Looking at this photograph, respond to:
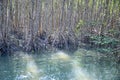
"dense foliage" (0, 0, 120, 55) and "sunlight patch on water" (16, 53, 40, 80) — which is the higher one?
"dense foliage" (0, 0, 120, 55)

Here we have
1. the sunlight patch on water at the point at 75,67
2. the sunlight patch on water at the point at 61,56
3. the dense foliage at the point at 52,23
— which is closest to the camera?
the sunlight patch on water at the point at 75,67

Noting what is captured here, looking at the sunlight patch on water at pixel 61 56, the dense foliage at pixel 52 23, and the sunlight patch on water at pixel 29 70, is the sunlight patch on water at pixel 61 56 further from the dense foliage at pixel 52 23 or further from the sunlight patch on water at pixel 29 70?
the sunlight patch on water at pixel 29 70

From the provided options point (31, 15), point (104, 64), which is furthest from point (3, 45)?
point (104, 64)

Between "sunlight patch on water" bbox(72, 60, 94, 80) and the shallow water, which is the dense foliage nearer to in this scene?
the shallow water

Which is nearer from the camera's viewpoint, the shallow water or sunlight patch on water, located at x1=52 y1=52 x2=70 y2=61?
the shallow water

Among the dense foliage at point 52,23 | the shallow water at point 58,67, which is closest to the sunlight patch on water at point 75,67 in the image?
the shallow water at point 58,67

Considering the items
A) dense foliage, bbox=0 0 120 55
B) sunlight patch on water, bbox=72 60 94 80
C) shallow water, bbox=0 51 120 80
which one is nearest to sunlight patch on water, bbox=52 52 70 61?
shallow water, bbox=0 51 120 80

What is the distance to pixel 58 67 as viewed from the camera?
10.2m

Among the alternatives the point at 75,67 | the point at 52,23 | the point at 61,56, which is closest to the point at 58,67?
the point at 75,67

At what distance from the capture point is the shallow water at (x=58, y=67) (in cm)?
907

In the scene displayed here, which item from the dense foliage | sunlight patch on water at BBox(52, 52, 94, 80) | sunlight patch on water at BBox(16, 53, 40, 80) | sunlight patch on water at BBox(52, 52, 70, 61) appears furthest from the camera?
the dense foliage

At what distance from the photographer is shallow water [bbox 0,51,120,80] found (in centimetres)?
907

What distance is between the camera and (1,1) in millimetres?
11250

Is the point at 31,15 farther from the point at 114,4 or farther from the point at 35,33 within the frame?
the point at 114,4
